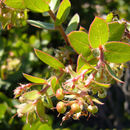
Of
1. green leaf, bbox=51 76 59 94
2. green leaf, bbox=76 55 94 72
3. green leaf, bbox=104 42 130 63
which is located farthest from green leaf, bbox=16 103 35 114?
green leaf, bbox=104 42 130 63

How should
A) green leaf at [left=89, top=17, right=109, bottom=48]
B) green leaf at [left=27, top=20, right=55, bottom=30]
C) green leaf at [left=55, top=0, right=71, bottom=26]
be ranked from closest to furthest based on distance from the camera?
green leaf at [left=89, top=17, right=109, bottom=48] < green leaf at [left=55, top=0, right=71, bottom=26] < green leaf at [left=27, top=20, right=55, bottom=30]

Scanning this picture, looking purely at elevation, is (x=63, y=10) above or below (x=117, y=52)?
above

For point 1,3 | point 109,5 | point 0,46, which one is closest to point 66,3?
point 1,3

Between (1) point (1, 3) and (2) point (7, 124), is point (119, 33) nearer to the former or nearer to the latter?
(1) point (1, 3)

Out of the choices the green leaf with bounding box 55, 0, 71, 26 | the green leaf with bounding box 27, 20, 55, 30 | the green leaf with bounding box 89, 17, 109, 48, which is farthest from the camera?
the green leaf with bounding box 27, 20, 55, 30

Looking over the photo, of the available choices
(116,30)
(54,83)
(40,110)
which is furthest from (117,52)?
(40,110)

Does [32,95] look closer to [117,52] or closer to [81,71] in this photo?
[81,71]

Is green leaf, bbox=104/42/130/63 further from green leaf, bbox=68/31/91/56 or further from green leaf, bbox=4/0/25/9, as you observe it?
green leaf, bbox=4/0/25/9
